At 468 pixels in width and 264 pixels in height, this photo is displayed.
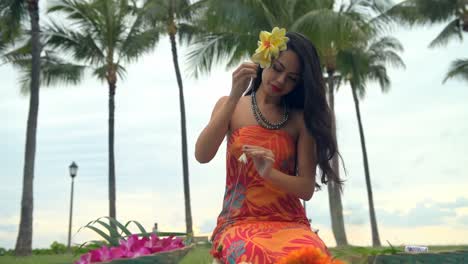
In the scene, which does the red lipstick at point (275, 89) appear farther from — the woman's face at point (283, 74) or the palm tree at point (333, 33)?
the palm tree at point (333, 33)

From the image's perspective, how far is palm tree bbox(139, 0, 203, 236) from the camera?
1786 centimetres

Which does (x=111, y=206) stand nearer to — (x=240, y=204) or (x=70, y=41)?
(x=70, y=41)

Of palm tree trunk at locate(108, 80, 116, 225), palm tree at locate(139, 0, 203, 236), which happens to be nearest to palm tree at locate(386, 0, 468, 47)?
palm tree at locate(139, 0, 203, 236)

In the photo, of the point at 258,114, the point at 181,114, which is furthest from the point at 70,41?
the point at 258,114

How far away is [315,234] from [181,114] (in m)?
15.5

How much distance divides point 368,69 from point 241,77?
65.7 feet

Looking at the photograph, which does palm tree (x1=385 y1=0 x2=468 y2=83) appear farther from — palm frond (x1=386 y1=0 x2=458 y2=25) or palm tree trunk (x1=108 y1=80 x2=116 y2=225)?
palm tree trunk (x1=108 y1=80 x2=116 y2=225)

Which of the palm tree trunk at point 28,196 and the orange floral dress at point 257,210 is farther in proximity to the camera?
the palm tree trunk at point 28,196

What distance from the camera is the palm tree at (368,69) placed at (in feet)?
67.1

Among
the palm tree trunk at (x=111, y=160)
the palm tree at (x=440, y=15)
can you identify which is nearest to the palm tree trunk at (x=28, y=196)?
the palm tree trunk at (x=111, y=160)

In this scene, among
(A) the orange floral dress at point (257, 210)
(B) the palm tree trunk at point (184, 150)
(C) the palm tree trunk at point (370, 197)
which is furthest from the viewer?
(C) the palm tree trunk at point (370, 197)

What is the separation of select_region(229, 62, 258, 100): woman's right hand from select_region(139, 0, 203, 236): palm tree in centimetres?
1487

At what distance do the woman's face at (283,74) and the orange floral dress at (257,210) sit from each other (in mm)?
209

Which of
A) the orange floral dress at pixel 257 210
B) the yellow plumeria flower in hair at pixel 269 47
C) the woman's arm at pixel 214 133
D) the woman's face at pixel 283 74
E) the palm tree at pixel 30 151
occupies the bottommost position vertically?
the orange floral dress at pixel 257 210
